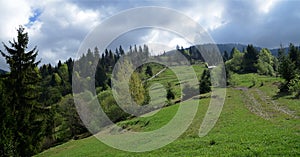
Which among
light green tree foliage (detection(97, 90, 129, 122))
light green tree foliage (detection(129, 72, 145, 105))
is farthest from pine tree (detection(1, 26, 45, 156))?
light green tree foliage (detection(97, 90, 129, 122))

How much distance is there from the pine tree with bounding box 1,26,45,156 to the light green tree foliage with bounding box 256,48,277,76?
370ft

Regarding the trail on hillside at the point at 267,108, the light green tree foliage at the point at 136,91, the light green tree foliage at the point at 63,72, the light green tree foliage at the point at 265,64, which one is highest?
the light green tree foliage at the point at 63,72

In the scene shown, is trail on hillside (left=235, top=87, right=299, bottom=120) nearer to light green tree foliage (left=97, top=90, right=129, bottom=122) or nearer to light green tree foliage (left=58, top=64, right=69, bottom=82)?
light green tree foliage (left=97, top=90, right=129, bottom=122)

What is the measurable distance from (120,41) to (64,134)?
192 ft

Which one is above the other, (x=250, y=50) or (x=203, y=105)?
(x=250, y=50)

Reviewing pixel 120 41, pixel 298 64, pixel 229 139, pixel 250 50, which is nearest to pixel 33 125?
pixel 120 41

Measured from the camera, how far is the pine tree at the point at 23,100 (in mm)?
33438

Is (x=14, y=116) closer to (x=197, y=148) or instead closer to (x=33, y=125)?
(x=33, y=125)

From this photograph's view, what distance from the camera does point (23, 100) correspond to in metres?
34.4

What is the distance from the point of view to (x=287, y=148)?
1491 cm

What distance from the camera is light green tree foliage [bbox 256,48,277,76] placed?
12775 cm

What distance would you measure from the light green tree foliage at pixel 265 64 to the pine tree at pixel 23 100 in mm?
112893

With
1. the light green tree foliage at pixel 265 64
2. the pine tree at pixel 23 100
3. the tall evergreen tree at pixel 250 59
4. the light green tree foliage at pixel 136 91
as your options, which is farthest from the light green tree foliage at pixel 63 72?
the pine tree at pixel 23 100

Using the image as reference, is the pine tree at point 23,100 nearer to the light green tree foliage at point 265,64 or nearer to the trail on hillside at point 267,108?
the trail on hillside at point 267,108
